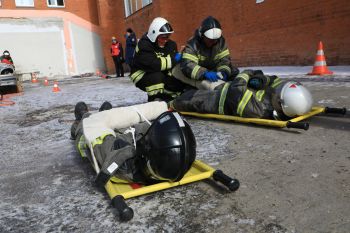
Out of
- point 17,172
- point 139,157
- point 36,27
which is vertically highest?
point 36,27

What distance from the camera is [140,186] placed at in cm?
233

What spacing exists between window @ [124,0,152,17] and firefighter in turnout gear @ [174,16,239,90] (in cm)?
1149

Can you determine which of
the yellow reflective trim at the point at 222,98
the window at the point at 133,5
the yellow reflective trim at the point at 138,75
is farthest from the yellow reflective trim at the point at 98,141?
the window at the point at 133,5

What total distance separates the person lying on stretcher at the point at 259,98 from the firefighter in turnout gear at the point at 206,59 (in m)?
0.30

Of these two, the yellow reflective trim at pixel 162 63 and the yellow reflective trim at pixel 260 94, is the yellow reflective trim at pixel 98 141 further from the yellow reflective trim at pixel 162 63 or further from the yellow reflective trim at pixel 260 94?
the yellow reflective trim at pixel 162 63

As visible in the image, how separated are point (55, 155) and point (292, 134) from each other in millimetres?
A: 2455

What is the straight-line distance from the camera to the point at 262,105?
3.80 m

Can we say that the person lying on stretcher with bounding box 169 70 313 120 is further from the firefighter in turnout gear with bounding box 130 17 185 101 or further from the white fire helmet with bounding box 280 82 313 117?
the firefighter in turnout gear with bounding box 130 17 185 101

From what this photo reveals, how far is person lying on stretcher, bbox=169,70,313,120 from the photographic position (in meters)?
3.59

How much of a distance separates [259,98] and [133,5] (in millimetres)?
15519

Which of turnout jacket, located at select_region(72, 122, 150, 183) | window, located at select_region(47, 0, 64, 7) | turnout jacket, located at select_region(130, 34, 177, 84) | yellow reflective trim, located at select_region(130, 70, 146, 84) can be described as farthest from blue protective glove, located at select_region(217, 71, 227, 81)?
window, located at select_region(47, 0, 64, 7)

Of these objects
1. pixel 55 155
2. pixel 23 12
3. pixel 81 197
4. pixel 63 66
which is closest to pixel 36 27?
pixel 23 12

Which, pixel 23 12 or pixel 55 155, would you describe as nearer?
pixel 55 155

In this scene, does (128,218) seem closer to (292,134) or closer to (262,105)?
(292,134)
